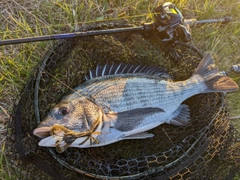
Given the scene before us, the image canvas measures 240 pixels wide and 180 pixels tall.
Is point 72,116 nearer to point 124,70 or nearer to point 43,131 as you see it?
point 43,131

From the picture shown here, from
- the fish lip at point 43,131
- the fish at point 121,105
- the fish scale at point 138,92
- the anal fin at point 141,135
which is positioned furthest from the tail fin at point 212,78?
the fish lip at point 43,131

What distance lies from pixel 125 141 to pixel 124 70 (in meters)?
0.75

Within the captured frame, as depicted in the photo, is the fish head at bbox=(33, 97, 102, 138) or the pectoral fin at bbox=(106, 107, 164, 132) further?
the pectoral fin at bbox=(106, 107, 164, 132)

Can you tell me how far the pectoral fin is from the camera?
261cm

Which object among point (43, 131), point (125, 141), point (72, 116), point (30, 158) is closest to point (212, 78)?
point (125, 141)

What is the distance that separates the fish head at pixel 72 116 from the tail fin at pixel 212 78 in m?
1.18

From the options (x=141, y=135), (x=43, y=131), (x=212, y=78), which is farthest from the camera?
(x=212, y=78)

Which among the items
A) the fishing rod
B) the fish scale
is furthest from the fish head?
the fishing rod

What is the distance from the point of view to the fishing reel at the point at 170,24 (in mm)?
2809

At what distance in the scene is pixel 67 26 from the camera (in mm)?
3445

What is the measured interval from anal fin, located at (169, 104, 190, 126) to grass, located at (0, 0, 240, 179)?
85 centimetres

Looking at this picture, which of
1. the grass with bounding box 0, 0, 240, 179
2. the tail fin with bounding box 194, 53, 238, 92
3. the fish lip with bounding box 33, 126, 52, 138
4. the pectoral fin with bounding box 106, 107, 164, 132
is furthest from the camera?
the grass with bounding box 0, 0, 240, 179

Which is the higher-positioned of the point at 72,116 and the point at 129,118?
the point at 72,116

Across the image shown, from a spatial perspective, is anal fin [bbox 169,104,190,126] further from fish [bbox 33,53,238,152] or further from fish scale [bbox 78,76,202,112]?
fish scale [bbox 78,76,202,112]
